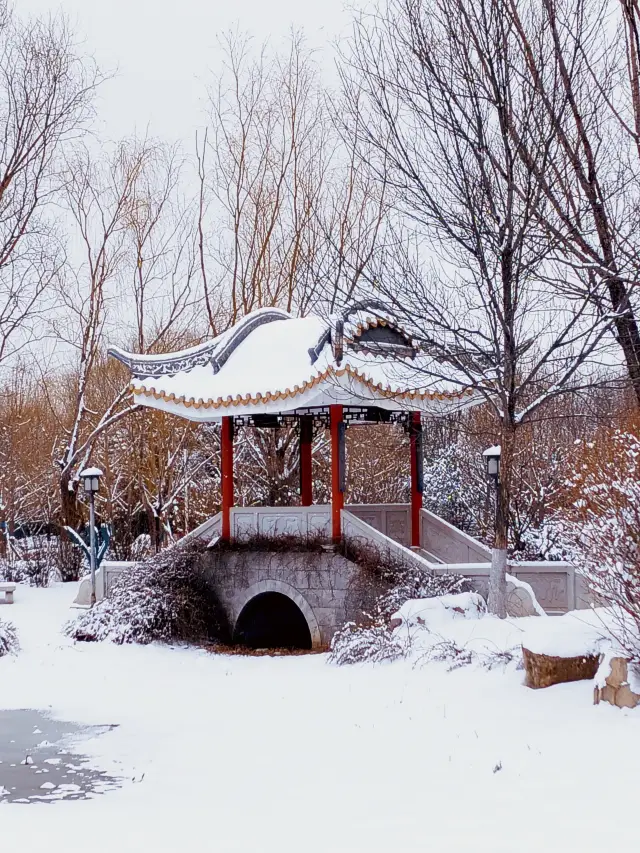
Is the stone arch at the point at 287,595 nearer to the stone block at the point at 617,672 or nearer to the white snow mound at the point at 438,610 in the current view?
the white snow mound at the point at 438,610

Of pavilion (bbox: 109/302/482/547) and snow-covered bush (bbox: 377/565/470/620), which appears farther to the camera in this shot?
pavilion (bbox: 109/302/482/547)

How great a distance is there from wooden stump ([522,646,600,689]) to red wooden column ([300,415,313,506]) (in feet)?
26.5

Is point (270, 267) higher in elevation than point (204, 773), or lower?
higher

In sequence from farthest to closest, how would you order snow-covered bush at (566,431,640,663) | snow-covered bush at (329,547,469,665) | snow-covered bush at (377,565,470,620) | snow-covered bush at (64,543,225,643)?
1. snow-covered bush at (64,543,225,643)
2. snow-covered bush at (377,565,470,620)
3. snow-covered bush at (329,547,469,665)
4. snow-covered bush at (566,431,640,663)

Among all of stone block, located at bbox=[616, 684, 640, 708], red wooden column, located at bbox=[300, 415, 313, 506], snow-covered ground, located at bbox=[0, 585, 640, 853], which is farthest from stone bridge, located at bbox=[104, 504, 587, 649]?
stone block, located at bbox=[616, 684, 640, 708]

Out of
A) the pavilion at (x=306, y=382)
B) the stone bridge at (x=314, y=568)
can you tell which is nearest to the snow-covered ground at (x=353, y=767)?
the stone bridge at (x=314, y=568)

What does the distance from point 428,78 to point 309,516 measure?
20.5ft

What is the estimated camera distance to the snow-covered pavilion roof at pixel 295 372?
1251 centimetres

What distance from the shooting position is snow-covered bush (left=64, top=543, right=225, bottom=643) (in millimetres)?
13039

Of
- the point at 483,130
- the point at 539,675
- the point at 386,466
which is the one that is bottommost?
the point at 539,675

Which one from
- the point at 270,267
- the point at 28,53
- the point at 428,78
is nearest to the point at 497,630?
the point at 428,78

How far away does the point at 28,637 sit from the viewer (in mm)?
13805

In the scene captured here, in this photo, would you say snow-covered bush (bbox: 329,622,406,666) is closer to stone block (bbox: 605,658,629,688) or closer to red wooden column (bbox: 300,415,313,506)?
stone block (bbox: 605,658,629,688)

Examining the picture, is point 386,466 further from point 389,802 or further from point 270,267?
point 389,802
